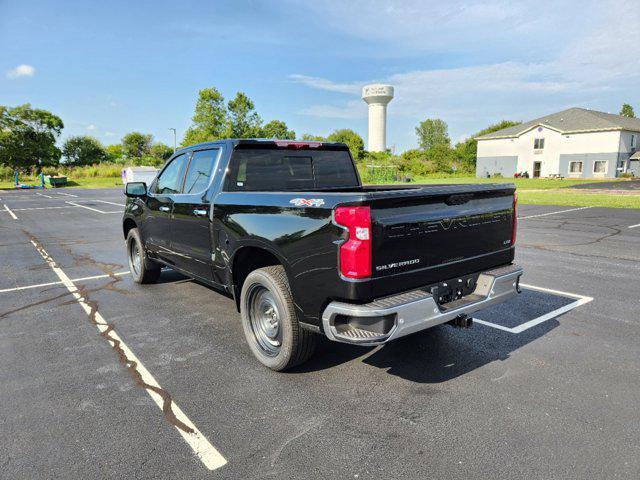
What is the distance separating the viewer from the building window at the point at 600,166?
4994 centimetres

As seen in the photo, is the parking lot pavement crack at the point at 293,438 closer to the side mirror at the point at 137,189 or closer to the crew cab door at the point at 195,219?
the crew cab door at the point at 195,219

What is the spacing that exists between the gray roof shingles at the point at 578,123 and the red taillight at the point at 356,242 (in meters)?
57.5

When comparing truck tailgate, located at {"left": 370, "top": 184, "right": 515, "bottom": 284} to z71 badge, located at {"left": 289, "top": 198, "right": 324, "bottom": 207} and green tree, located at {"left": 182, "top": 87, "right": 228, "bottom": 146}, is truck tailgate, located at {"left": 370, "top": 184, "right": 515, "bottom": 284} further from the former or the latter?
green tree, located at {"left": 182, "top": 87, "right": 228, "bottom": 146}

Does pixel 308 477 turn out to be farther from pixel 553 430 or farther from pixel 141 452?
pixel 553 430

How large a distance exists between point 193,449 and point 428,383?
190 centimetres

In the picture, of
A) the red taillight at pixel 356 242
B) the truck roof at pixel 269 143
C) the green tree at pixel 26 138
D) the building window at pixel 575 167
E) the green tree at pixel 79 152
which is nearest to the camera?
the red taillight at pixel 356 242

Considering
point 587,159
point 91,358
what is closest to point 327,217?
point 91,358

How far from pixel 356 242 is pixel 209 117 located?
5071cm

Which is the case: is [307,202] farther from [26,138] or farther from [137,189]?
[26,138]

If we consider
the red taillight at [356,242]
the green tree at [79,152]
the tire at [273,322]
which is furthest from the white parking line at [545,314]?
the green tree at [79,152]

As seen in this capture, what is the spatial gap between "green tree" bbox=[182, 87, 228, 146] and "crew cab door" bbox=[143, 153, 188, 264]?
4566cm

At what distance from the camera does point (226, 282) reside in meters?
4.32

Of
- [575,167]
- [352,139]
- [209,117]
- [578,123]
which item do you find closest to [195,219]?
[209,117]

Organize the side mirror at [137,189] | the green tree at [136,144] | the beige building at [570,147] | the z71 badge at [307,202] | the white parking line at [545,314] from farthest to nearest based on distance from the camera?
the green tree at [136,144], the beige building at [570,147], the side mirror at [137,189], the white parking line at [545,314], the z71 badge at [307,202]
